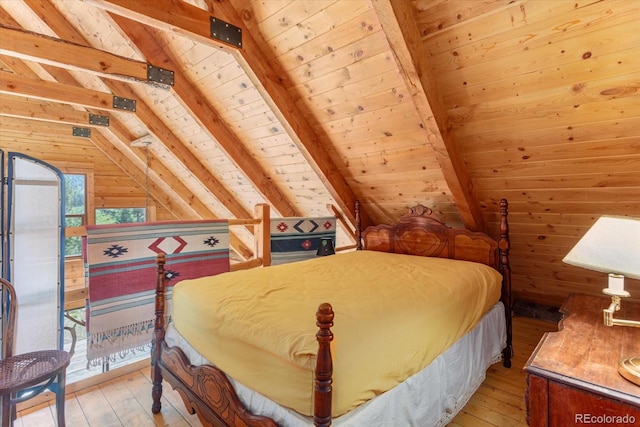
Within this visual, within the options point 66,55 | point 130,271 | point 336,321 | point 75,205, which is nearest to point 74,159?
point 75,205

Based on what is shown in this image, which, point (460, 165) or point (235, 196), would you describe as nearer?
point (460, 165)

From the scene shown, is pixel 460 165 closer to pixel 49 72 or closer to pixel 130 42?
pixel 130 42

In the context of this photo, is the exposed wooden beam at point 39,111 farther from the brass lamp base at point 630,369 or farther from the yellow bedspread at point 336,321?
the brass lamp base at point 630,369

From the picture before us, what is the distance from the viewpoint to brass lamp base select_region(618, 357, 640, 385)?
1.16 metres

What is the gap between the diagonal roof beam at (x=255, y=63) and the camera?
2047 mm

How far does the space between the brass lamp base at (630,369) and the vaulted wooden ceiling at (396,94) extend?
1.43 meters

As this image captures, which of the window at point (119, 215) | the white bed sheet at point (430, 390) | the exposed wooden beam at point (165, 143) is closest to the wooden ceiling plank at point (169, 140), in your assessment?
the exposed wooden beam at point (165, 143)

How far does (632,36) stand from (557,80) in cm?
36

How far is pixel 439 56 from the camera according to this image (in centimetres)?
215

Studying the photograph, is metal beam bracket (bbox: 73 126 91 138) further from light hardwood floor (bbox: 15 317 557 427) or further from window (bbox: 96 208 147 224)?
light hardwood floor (bbox: 15 317 557 427)

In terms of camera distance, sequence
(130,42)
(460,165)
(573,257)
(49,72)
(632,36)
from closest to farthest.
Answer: (573,257) → (632,36) → (460,165) → (130,42) → (49,72)

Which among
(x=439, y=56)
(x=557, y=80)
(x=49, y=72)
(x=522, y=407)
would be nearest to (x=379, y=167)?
(x=439, y=56)

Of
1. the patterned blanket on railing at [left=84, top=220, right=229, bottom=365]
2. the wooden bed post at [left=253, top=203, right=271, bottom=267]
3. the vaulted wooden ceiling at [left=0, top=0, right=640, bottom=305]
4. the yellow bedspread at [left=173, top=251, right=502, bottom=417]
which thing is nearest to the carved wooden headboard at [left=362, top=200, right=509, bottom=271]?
the vaulted wooden ceiling at [left=0, top=0, right=640, bottom=305]

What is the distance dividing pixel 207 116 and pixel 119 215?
150 inches
